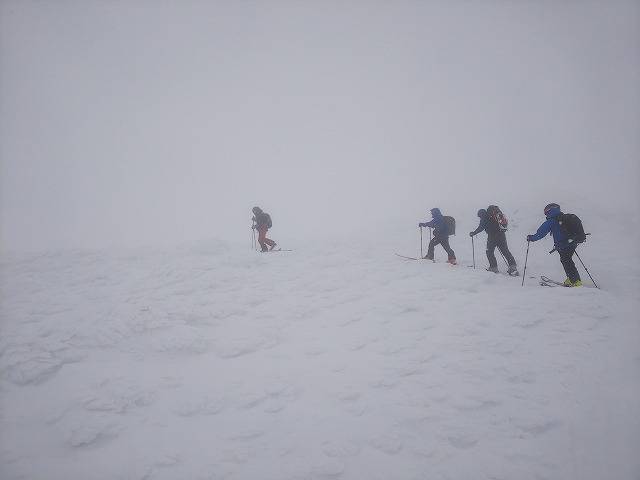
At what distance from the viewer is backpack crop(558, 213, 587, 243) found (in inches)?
355

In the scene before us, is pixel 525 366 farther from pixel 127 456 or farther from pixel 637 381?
pixel 127 456

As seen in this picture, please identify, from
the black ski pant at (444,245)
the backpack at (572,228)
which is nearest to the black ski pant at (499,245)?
the black ski pant at (444,245)

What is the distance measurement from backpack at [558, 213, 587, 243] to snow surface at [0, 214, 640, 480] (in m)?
1.99

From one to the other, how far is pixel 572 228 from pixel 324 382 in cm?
886

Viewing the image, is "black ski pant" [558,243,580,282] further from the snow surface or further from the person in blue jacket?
the snow surface

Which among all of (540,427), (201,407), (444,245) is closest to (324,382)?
(201,407)

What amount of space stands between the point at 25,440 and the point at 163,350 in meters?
2.36

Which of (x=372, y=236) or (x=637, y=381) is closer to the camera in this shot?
(x=637, y=381)

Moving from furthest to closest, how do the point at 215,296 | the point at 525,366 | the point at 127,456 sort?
the point at 215,296, the point at 525,366, the point at 127,456

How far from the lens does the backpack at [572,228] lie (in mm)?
9008

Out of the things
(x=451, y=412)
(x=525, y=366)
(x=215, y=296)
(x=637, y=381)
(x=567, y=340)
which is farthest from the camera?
(x=215, y=296)

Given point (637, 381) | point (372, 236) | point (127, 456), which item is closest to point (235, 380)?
point (127, 456)

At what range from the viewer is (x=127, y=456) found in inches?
178

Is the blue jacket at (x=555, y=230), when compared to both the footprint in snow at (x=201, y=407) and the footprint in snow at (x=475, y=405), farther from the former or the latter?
the footprint in snow at (x=201, y=407)
